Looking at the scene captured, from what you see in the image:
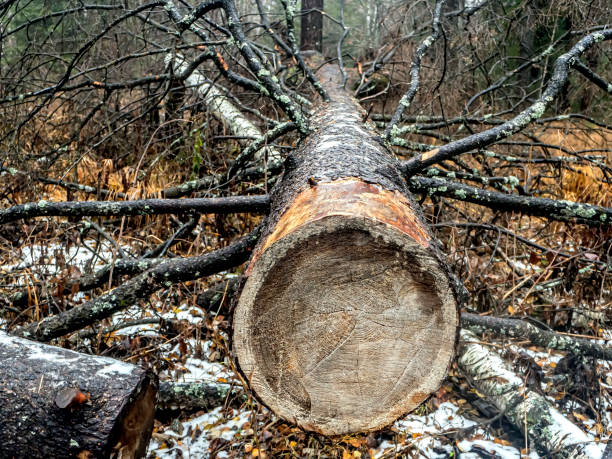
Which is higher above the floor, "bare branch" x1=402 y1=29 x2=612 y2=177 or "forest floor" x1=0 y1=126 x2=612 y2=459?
"bare branch" x1=402 y1=29 x2=612 y2=177

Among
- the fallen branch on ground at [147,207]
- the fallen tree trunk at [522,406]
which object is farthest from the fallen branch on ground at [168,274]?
the fallen tree trunk at [522,406]

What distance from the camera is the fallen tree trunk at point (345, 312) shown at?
1245mm

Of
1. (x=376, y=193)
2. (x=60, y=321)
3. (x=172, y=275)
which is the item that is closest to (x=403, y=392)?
(x=376, y=193)

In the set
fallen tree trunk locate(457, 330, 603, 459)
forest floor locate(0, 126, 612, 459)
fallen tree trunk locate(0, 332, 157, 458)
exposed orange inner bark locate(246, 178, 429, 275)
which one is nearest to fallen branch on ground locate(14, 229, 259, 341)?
forest floor locate(0, 126, 612, 459)

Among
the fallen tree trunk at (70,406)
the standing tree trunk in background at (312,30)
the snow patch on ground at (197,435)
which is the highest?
the standing tree trunk in background at (312,30)

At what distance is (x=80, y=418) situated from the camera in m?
1.40

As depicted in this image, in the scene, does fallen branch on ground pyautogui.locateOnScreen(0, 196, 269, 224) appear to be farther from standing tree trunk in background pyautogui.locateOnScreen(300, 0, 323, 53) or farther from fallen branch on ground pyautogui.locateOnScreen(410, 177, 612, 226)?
standing tree trunk in background pyautogui.locateOnScreen(300, 0, 323, 53)

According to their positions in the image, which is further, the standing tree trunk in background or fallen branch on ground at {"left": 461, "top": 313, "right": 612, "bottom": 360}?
the standing tree trunk in background

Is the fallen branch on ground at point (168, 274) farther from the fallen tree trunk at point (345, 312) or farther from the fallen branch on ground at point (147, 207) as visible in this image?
the fallen tree trunk at point (345, 312)

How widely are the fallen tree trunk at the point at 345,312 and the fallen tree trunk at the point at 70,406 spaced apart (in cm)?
42

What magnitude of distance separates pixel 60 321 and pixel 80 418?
0.88m

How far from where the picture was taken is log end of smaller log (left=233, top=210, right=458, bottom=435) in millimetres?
1252

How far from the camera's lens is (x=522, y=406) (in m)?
2.20

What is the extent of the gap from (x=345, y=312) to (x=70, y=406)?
86 cm
